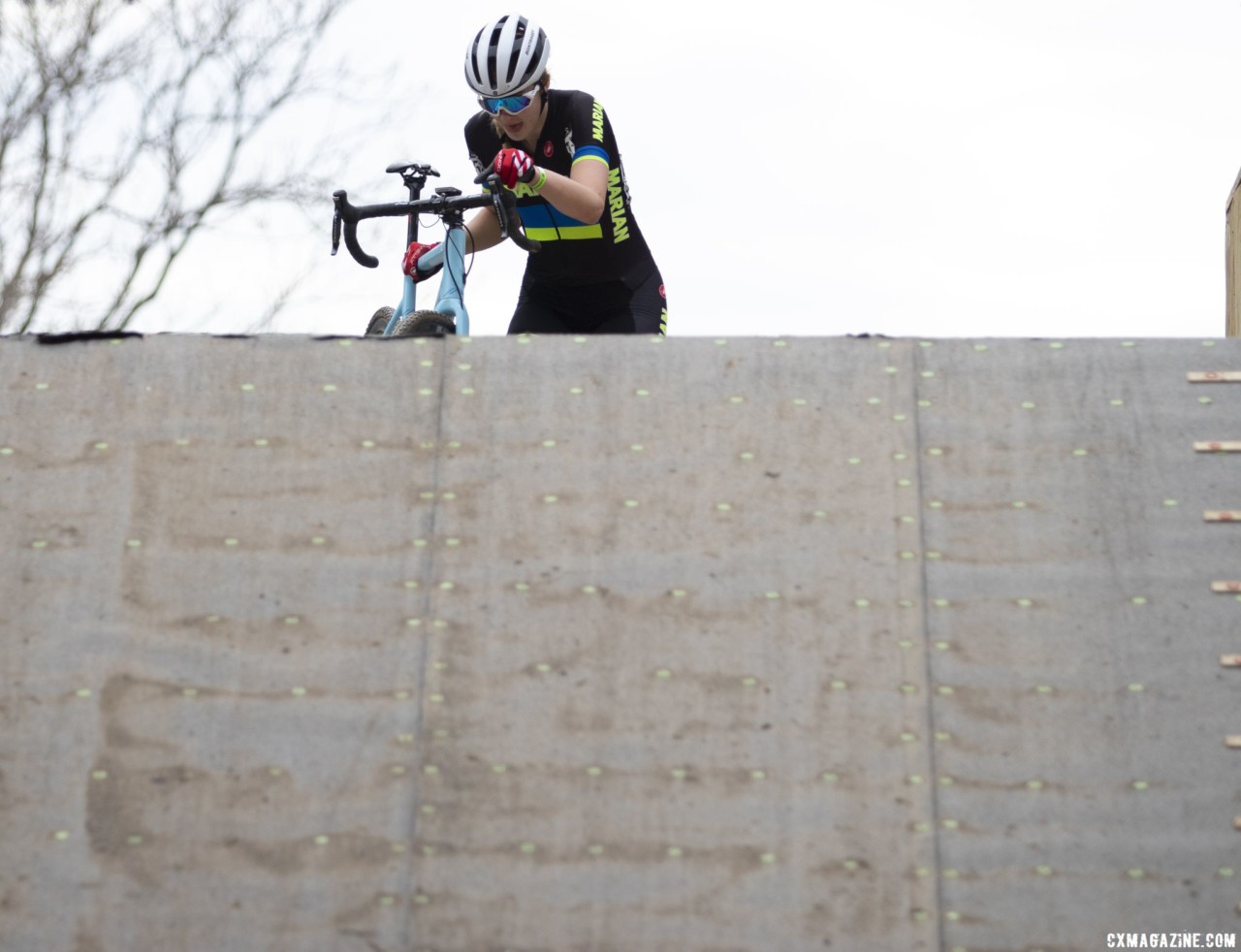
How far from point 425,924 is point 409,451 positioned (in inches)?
57.7

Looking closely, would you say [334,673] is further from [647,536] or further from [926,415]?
[926,415]

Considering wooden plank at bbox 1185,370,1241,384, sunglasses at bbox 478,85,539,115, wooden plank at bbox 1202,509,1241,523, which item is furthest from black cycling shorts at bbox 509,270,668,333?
wooden plank at bbox 1202,509,1241,523

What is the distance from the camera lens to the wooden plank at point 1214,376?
4426 mm

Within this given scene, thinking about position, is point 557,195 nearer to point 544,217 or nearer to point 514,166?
point 514,166

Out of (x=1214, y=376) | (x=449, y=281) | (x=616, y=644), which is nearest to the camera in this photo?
(x=616, y=644)

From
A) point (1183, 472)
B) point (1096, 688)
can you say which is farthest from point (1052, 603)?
point (1183, 472)

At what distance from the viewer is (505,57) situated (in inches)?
207

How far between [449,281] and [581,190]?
2.39ft

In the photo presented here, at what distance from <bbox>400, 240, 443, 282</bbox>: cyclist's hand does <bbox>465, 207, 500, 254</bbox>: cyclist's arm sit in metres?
0.27

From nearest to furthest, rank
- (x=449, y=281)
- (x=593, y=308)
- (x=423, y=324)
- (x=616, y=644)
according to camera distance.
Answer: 1. (x=616, y=644)
2. (x=423, y=324)
3. (x=449, y=281)
4. (x=593, y=308)

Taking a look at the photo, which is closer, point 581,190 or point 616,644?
point 616,644

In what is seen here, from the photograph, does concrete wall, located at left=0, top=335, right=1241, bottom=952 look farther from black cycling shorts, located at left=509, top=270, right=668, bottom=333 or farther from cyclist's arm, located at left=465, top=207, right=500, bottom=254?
cyclist's arm, located at left=465, top=207, right=500, bottom=254

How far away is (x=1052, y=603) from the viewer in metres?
4.21

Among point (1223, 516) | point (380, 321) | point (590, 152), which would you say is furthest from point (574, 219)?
point (1223, 516)
